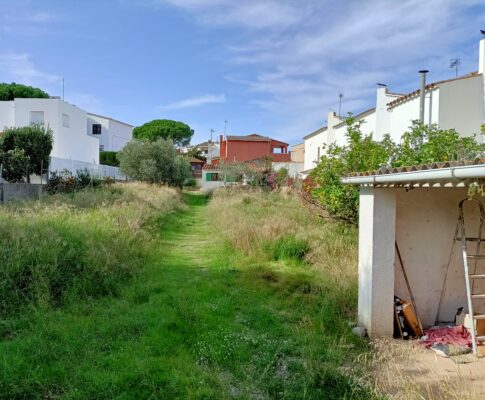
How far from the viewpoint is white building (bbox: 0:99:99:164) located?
106 feet

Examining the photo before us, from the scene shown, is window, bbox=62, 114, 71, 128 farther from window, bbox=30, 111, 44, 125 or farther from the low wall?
the low wall

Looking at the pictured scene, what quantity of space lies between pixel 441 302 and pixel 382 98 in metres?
14.7

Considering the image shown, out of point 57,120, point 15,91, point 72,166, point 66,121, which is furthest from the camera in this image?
point 15,91

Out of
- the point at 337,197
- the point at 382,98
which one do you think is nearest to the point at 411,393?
the point at 337,197

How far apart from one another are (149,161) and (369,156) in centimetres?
2066

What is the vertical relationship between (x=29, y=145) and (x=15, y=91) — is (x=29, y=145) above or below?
below

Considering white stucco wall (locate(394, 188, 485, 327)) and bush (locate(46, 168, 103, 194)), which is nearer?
white stucco wall (locate(394, 188, 485, 327))

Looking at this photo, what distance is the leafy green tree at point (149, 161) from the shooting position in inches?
1083

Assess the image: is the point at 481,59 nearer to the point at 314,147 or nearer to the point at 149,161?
the point at 314,147

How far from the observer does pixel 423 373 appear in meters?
4.31

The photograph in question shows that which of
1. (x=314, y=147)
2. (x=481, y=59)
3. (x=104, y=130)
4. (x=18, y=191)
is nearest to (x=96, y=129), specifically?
(x=104, y=130)

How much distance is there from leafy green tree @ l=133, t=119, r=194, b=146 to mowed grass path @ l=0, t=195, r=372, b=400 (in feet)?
186

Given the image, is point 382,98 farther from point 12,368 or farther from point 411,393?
point 12,368

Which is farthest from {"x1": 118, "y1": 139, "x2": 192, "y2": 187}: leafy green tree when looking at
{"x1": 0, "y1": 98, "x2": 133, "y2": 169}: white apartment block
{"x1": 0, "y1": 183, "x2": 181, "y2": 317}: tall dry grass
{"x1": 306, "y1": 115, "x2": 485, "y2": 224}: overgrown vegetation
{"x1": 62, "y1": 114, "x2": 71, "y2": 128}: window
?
{"x1": 306, "y1": 115, "x2": 485, "y2": 224}: overgrown vegetation
